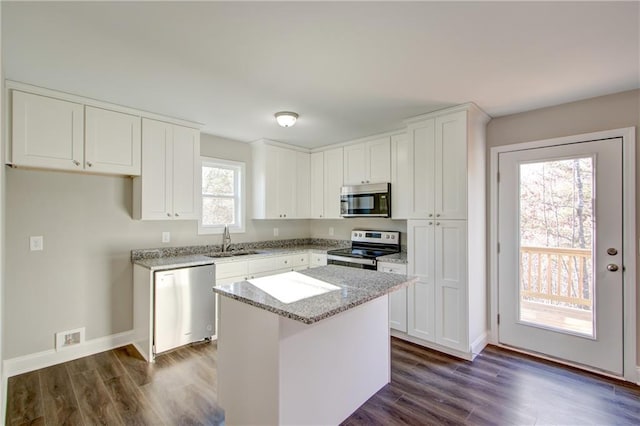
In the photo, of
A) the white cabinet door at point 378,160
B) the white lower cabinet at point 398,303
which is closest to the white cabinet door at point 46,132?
the white cabinet door at point 378,160

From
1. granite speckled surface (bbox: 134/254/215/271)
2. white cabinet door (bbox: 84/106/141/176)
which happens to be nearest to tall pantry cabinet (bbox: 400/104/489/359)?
granite speckled surface (bbox: 134/254/215/271)

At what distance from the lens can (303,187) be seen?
4.78 meters

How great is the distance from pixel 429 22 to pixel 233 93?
65.5 inches

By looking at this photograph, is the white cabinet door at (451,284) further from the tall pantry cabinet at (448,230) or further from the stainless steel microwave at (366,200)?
the stainless steel microwave at (366,200)

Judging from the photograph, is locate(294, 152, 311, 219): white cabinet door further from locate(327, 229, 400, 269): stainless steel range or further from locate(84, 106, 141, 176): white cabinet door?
locate(84, 106, 141, 176): white cabinet door

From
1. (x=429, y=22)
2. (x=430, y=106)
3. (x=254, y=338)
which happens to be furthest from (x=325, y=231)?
(x=429, y=22)

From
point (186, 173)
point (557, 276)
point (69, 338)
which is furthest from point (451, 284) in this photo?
point (69, 338)

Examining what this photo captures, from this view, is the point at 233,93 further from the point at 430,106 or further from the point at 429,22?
the point at 430,106

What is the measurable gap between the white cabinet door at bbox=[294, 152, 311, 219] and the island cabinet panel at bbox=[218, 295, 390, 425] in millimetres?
2697

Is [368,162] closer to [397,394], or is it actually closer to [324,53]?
[324,53]

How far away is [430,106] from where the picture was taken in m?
2.94

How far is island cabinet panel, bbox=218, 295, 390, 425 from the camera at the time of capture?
5.32 ft

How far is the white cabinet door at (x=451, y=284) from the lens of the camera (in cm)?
295

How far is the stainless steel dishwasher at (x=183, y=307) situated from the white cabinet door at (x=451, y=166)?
254 centimetres
